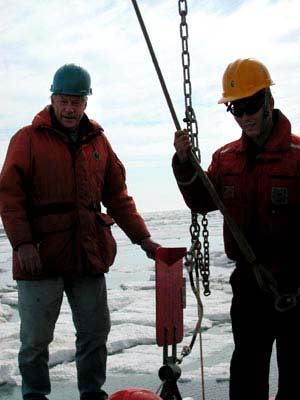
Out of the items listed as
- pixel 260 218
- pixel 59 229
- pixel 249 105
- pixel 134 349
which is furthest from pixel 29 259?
pixel 134 349

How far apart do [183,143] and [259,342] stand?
89 centimetres

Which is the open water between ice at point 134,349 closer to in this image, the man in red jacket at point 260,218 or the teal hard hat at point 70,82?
the man in red jacket at point 260,218

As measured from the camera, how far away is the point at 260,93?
250cm

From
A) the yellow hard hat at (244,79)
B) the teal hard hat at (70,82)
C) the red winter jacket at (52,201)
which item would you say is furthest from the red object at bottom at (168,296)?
the teal hard hat at (70,82)

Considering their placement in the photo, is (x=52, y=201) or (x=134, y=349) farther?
(x=134, y=349)

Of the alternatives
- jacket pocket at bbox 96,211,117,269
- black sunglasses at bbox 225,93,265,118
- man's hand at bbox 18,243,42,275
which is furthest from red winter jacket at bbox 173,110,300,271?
man's hand at bbox 18,243,42,275

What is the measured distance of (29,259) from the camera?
108 inches

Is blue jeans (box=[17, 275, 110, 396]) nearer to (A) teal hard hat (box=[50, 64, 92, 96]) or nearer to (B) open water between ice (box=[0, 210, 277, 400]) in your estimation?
(B) open water between ice (box=[0, 210, 277, 400])

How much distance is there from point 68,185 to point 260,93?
3.28ft

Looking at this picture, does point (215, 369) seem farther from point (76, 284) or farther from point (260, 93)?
point (260, 93)

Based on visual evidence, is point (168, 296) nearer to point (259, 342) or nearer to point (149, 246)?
point (259, 342)

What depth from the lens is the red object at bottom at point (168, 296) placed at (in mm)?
2631

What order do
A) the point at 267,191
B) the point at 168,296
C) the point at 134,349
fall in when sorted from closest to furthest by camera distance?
1. the point at 267,191
2. the point at 168,296
3. the point at 134,349

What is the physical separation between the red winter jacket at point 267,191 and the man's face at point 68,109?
0.62 m
